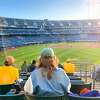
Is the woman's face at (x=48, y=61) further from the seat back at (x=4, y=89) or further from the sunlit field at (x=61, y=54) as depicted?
the sunlit field at (x=61, y=54)

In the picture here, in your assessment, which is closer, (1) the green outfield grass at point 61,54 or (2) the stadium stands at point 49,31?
(1) the green outfield grass at point 61,54

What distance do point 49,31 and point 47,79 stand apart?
2340 inches

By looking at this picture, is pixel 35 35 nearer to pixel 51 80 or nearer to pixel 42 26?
pixel 42 26

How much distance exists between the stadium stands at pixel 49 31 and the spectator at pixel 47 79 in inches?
1990

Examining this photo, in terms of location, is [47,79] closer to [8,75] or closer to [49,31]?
[8,75]

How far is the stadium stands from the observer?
2259 inches

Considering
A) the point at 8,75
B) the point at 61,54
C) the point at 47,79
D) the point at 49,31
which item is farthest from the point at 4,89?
the point at 49,31

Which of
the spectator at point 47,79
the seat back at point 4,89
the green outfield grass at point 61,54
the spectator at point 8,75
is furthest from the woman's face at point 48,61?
the green outfield grass at point 61,54

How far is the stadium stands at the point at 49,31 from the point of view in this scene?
2259 inches

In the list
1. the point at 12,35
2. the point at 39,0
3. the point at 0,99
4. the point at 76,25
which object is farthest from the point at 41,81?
the point at 76,25

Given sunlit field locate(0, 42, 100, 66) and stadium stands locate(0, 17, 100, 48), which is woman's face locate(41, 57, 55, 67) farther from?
stadium stands locate(0, 17, 100, 48)

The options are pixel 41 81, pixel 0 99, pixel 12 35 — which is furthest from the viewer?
pixel 12 35

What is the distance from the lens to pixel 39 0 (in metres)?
28.8

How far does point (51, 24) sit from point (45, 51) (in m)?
60.0
